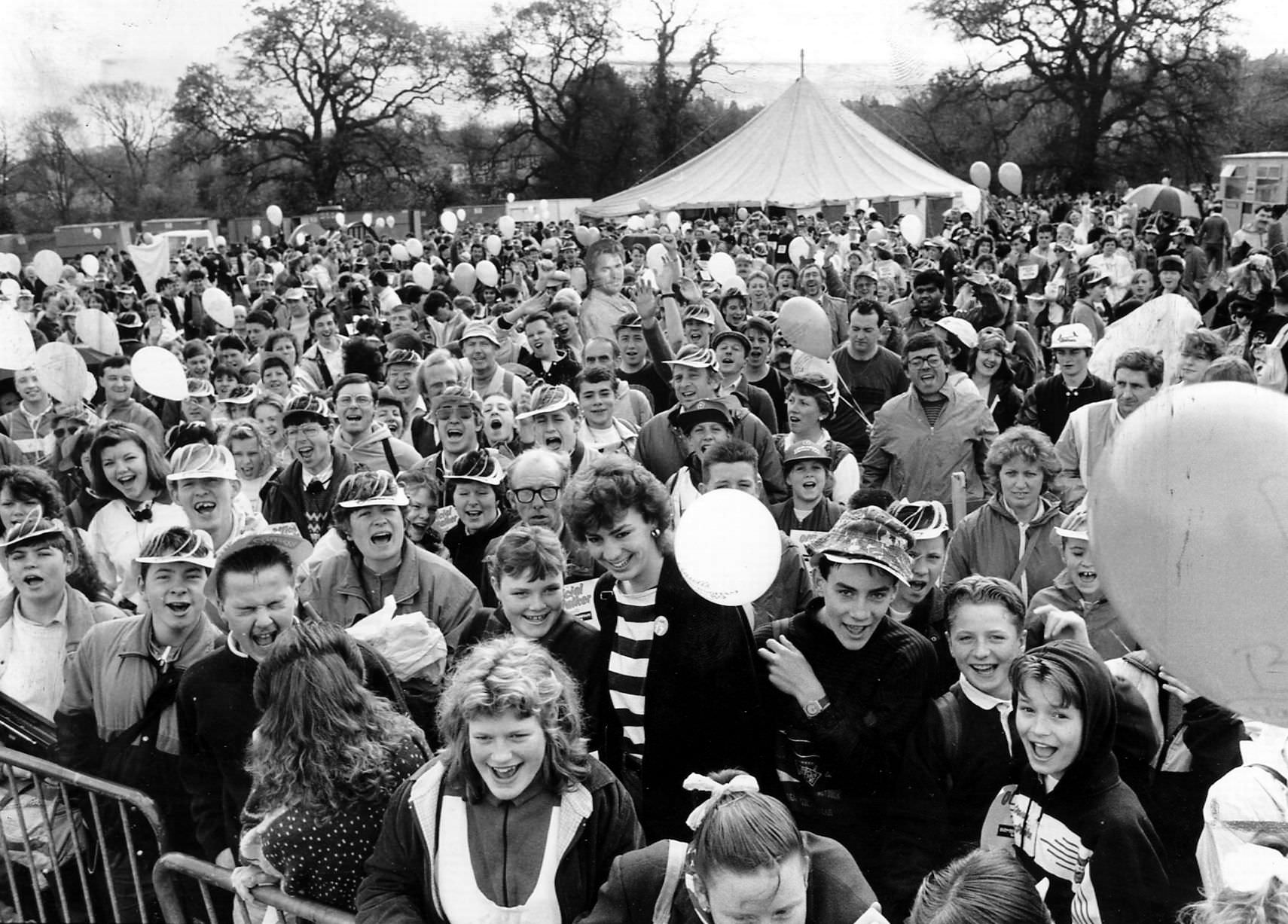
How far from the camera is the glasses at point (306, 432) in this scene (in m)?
4.56

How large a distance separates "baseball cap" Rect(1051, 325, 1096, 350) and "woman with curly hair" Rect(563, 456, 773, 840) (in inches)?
129

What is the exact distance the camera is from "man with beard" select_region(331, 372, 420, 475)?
499cm

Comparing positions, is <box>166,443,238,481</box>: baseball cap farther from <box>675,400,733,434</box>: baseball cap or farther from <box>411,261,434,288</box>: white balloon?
<box>411,261,434,288</box>: white balloon

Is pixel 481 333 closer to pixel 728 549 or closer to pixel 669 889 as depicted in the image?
pixel 728 549

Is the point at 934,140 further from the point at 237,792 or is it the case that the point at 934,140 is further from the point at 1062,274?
the point at 237,792

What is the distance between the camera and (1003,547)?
3750 millimetres

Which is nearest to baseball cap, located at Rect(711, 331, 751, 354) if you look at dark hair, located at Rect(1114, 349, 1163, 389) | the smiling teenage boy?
dark hair, located at Rect(1114, 349, 1163, 389)

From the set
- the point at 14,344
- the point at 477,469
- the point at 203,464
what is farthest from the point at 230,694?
the point at 14,344

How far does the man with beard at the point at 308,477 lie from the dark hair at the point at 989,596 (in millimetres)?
2653

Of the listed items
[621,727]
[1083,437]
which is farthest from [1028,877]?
[1083,437]

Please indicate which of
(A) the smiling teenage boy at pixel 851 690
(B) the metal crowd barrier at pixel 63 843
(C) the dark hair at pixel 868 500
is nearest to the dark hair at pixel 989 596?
(A) the smiling teenage boy at pixel 851 690

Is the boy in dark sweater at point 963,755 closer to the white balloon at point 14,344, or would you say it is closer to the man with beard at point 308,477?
the man with beard at point 308,477

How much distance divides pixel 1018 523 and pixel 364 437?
2.75 metres

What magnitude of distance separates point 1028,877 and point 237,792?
183cm
